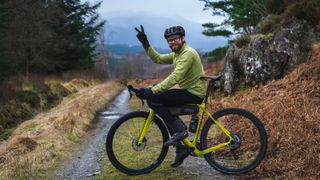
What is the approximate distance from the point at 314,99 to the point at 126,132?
14.7 ft

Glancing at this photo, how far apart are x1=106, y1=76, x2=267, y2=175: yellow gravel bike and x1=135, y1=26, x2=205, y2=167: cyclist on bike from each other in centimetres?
12

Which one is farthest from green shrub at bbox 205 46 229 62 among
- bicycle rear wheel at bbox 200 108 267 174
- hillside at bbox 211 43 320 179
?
bicycle rear wheel at bbox 200 108 267 174

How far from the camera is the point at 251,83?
1535 centimetres

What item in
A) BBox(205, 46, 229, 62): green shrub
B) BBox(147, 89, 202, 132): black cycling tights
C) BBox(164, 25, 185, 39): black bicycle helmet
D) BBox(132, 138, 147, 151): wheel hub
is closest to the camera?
BBox(164, 25, 185, 39): black bicycle helmet

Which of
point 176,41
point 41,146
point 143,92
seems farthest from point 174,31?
point 41,146

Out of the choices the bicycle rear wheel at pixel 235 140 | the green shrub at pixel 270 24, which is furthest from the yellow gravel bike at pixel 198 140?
the green shrub at pixel 270 24

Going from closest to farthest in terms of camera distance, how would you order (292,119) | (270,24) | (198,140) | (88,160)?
(198,140) → (292,119) → (88,160) → (270,24)

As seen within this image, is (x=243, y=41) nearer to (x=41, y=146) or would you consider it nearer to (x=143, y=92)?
(x=41, y=146)

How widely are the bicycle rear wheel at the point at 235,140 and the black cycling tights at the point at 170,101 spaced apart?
43cm

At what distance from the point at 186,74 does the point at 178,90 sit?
0.93 ft

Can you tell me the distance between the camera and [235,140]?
7.50 m

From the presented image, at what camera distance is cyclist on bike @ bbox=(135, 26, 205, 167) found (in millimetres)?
7246

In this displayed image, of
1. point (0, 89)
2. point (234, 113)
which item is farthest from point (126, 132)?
point (0, 89)

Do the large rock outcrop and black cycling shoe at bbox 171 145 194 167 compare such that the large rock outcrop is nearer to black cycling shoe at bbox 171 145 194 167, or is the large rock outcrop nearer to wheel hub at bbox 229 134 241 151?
wheel hub at bbox 229 134 241 151
